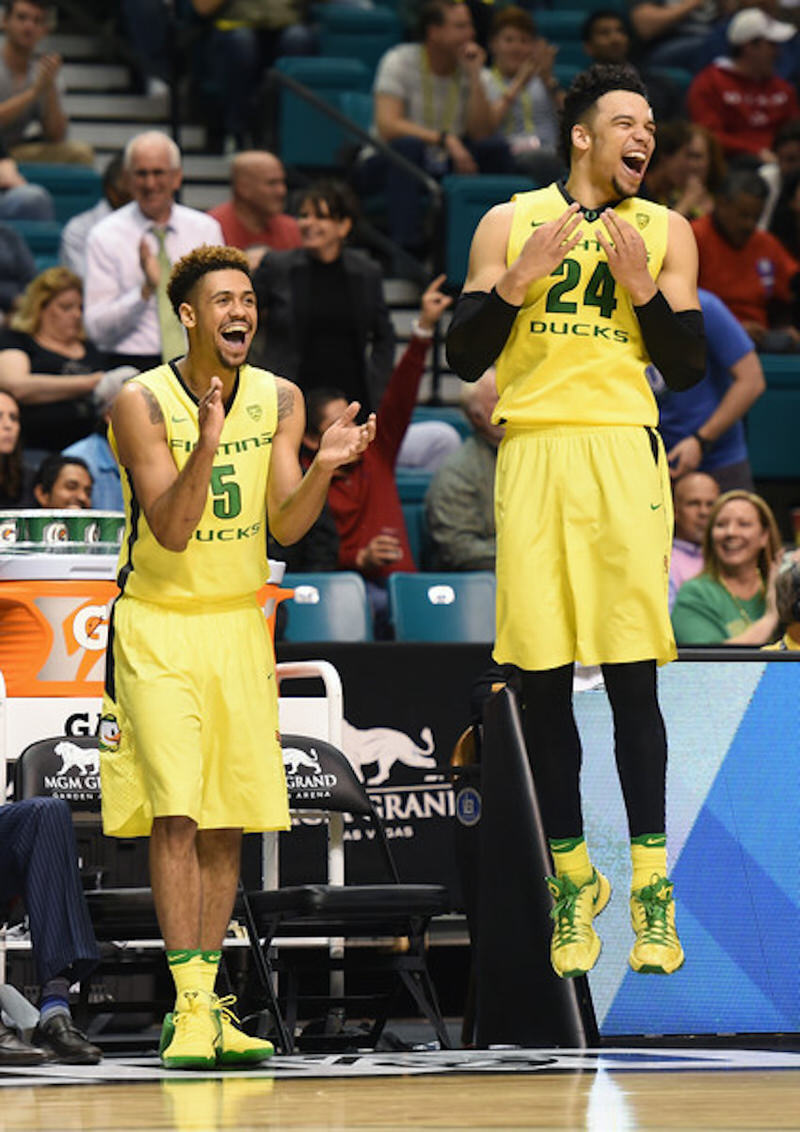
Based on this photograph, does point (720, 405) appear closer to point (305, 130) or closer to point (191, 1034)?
point (305, 130)

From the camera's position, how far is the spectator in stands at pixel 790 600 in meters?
6.62

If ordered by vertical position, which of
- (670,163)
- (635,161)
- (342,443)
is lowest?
(342,443)

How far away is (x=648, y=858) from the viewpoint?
5.34 m

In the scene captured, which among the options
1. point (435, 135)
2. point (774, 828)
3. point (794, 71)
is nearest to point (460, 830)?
point (774, 828)

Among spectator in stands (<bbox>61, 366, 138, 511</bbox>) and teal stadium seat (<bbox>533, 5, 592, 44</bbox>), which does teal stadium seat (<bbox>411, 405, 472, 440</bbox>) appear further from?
teal stadium seat (<bbox>533, 5, 592, 44</bbox>)

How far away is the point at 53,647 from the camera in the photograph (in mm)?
6656

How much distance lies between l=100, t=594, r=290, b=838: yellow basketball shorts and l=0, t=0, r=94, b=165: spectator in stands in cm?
645

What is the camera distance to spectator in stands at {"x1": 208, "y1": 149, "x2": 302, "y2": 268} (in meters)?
10.3

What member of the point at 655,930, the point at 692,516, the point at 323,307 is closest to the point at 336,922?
the point at 655,930

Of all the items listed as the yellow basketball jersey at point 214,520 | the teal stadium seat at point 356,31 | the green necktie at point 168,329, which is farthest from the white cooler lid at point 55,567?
the teal stadium seat at point 356,31

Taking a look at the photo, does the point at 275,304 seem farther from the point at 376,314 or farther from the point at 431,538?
the point at 431,538

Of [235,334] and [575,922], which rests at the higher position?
[235,334]

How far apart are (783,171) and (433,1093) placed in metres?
8.46

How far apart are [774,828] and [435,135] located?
649cm
